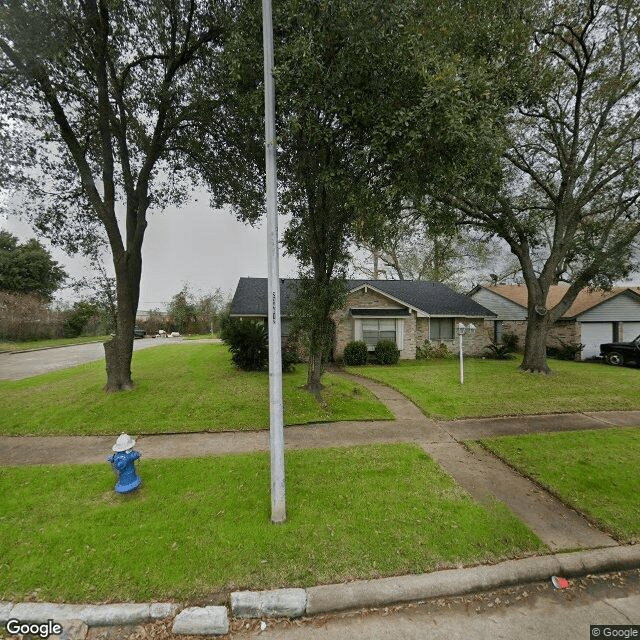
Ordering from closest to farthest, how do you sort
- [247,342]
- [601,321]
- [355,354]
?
1. [247,342]
2. [355,354]
3. [601,321]

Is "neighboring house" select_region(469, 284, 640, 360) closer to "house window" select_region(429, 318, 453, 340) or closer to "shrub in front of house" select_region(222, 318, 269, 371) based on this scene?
"house window" select_region(429, 318, 453, 340)

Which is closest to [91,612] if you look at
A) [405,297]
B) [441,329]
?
[441,329]

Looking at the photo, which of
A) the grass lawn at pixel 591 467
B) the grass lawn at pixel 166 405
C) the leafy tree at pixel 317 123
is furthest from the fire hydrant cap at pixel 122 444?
the grass lawn at pixel 591 467

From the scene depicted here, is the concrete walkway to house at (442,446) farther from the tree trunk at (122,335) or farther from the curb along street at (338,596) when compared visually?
the tree trunk at (122,335)

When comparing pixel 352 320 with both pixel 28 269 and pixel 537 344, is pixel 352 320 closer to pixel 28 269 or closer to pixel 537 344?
pixel 537 344

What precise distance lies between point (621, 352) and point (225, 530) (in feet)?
70.8

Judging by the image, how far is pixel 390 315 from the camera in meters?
16.6

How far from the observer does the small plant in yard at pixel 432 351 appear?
1775cm

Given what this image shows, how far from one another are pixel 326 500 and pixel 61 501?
342 centimetres

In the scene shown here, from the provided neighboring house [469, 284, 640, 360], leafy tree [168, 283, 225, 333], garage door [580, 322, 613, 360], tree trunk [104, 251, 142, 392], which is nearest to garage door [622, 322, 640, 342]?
neighboring house [469, 284, 640, 360]

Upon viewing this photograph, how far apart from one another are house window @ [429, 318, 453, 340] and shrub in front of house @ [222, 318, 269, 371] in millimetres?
10600

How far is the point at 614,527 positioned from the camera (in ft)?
12.0

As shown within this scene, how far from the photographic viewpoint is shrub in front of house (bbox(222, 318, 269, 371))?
40.6 ft

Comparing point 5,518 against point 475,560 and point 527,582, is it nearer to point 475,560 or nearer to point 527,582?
point 475,560
